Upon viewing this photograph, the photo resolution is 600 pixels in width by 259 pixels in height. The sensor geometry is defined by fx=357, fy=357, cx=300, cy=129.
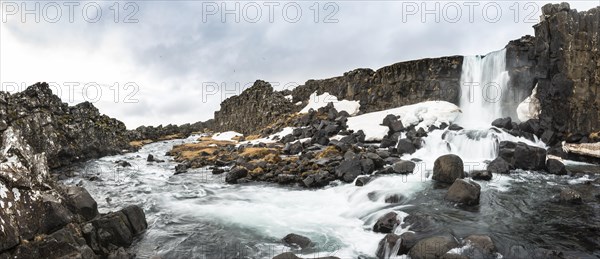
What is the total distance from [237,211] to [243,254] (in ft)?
14.2

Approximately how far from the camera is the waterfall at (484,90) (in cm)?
3284

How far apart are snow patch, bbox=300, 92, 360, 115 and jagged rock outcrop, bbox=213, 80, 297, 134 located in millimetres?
3938

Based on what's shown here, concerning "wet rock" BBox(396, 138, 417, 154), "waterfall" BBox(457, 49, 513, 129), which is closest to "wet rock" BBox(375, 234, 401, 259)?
"wet rock" BBox(396, 138, 417, 154)

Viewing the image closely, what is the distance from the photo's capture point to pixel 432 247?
8781 mm

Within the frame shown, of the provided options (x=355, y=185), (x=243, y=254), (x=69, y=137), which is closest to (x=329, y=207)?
(x=355, y=185)

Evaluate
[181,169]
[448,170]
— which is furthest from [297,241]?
[181,169]

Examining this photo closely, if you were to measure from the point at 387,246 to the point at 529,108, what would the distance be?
2584 centimetres

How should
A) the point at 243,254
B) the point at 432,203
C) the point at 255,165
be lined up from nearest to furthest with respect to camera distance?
the point at 243,254, the point at 432,203, the point at 255,165

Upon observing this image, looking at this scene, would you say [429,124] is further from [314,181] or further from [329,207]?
[329,207]

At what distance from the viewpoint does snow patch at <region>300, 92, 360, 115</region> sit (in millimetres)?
47094

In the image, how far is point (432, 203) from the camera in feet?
43.6

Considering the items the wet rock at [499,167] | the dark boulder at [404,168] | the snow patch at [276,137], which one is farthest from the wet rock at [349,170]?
the snow patch at [276,137]

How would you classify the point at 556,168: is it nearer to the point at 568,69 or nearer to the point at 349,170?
the point at 349,170

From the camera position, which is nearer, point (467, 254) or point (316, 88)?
point (467, 254)
